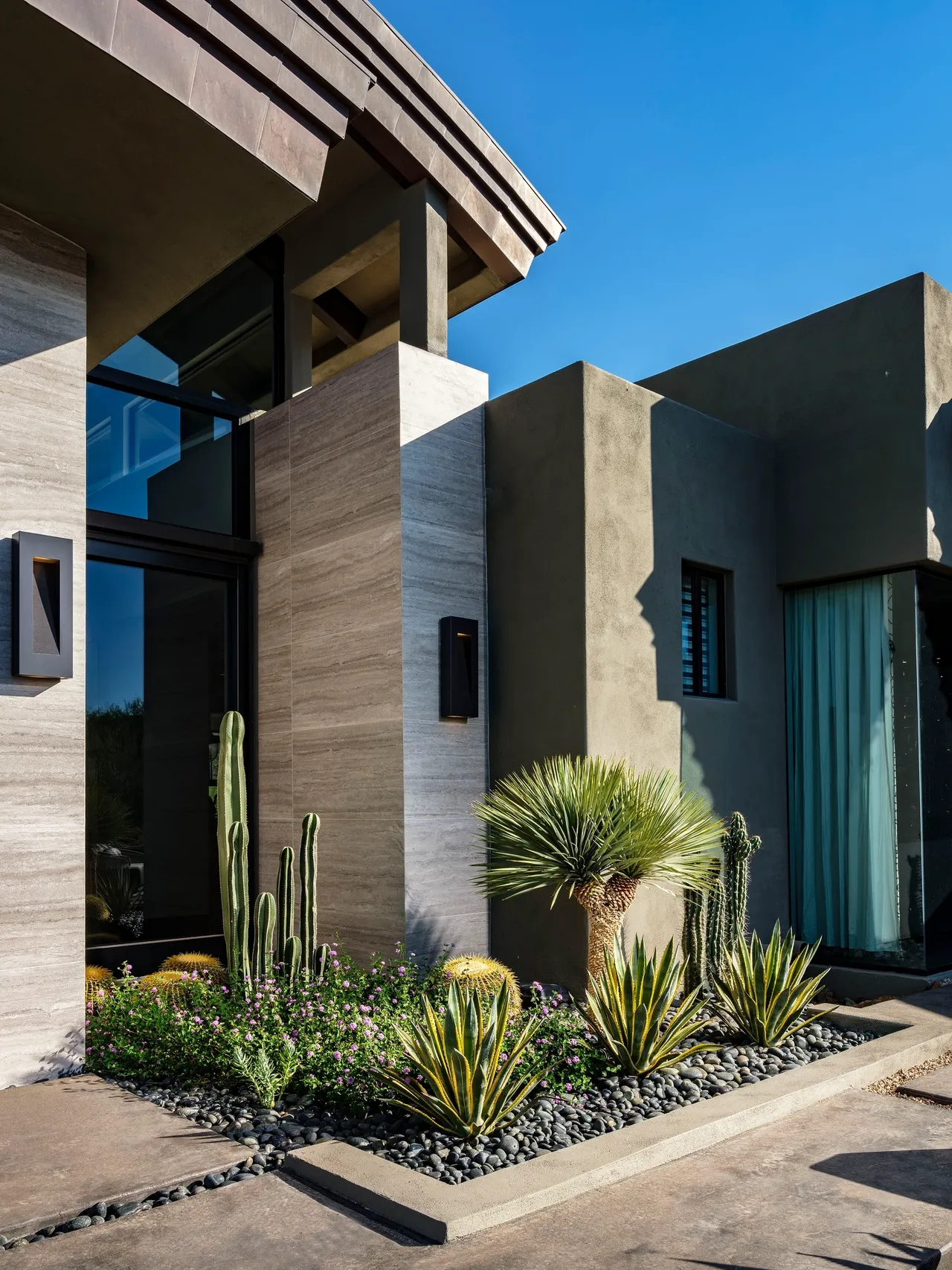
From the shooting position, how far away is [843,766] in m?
8.03

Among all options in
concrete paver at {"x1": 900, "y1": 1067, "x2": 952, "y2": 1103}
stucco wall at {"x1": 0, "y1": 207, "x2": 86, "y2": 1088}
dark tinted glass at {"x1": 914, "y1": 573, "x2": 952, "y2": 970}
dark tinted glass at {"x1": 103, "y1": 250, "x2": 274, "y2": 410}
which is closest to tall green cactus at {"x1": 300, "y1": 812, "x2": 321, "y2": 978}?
stucco wall at {"x1": 0, "y1": 207, "x2": 86, "y2": 1088}

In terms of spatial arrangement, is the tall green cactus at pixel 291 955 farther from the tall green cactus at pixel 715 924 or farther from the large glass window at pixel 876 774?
the large glass window at pixel 876 774

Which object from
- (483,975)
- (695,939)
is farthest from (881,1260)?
(695,939)

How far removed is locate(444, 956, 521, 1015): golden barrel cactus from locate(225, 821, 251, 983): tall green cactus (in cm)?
117

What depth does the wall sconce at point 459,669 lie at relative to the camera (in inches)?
281

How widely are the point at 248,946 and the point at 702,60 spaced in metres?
10.9

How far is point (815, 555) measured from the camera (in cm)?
826

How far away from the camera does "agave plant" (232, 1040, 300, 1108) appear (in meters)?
4.68

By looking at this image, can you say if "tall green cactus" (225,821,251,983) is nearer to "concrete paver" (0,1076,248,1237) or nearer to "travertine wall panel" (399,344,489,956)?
"concrete paver" (0,1076,248,1237)

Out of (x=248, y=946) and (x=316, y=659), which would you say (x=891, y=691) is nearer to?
(x=316, y=659)

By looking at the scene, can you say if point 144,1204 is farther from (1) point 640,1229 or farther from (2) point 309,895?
(2) point 309,895

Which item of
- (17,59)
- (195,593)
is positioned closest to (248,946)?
(195,593)

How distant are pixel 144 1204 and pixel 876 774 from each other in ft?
19.3

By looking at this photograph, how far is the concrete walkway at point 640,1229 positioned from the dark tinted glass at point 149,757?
376 cm
